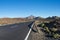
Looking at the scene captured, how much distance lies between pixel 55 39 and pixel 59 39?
37 centimetres

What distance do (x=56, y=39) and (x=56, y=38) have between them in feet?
2.49

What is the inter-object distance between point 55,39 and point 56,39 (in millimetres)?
91

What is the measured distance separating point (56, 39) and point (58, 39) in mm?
193

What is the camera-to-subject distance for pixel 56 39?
15781 mm

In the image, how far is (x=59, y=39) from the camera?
15.7 meters

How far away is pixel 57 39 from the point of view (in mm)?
15750

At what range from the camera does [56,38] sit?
16531 mm

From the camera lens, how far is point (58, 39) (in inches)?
618

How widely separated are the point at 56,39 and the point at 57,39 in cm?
9

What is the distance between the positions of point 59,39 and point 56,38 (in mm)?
886

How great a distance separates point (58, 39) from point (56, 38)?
2.77 feet

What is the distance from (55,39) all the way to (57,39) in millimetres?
182

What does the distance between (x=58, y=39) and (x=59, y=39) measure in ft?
0.30
